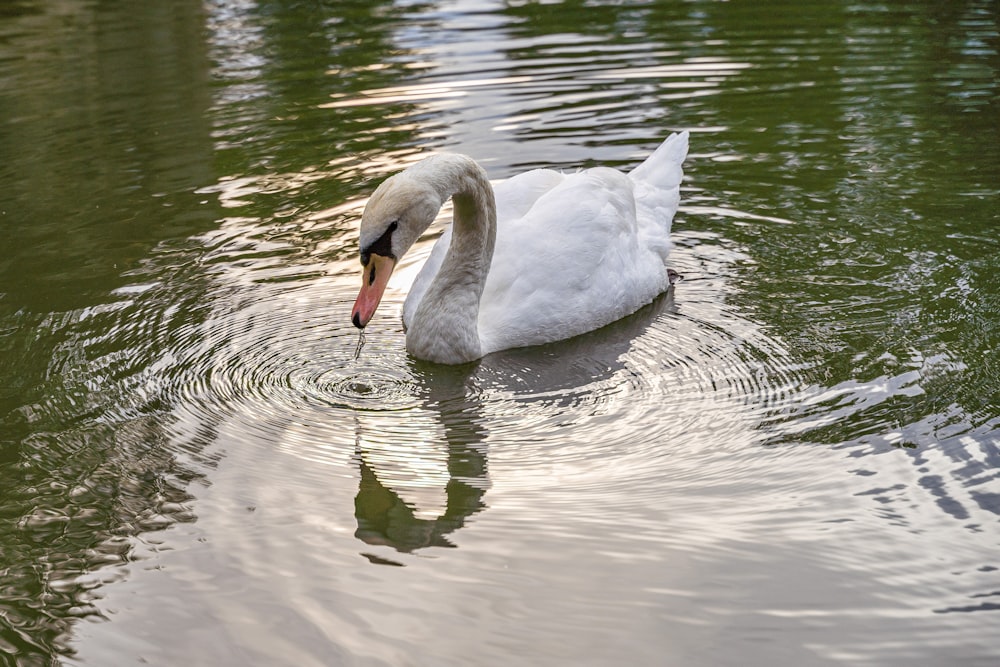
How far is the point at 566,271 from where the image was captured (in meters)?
6.89

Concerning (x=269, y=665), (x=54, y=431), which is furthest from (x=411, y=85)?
(x=269, y=665)

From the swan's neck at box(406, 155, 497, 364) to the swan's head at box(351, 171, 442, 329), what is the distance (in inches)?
19.4

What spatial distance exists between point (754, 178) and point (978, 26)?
5.80m

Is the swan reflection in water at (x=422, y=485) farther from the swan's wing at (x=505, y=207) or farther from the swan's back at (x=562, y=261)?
the swan's wing at (x=505, y=207)

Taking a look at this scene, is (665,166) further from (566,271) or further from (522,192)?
(566,271)

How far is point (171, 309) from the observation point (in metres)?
7.32

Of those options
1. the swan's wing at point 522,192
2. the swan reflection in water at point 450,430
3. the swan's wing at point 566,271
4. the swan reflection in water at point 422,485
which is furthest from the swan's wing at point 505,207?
the swan reflection in water at point 422,485

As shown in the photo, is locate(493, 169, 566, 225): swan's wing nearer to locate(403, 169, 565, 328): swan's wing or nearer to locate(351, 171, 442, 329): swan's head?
locate(403, 169, 565, 328): swan's wing

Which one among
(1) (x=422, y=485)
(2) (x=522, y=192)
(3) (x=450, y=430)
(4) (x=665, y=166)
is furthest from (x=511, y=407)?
(4) (x=665, y=166)

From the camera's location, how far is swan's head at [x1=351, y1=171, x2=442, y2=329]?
5773mm

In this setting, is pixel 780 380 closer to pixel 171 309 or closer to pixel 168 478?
pixel 168 478

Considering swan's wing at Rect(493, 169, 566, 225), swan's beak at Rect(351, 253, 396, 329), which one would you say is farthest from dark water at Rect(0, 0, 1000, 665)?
swan's wing at Rect(493, 169, 566, 225)

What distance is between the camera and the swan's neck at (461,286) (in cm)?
652

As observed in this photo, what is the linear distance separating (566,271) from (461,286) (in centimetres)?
65
